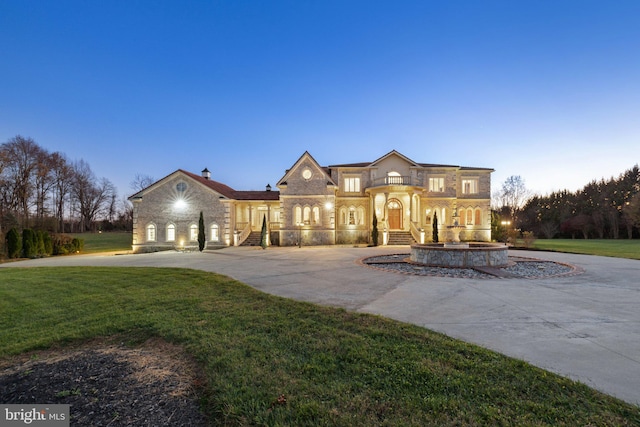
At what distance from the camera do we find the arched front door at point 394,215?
2816 cm

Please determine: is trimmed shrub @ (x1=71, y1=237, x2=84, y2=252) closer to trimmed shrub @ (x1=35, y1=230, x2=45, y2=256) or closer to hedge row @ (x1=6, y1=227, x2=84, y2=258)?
hedge row @ (x1=6, y1=227, x2=84, y2=258)

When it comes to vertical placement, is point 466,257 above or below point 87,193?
below

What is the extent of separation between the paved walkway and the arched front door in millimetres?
17403

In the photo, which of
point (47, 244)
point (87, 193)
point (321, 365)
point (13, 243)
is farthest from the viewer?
point (87, 193)

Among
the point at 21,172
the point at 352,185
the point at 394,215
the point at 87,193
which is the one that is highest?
the point at 21,172

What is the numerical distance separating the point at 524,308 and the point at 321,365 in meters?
5.42

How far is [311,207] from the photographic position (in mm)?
26641

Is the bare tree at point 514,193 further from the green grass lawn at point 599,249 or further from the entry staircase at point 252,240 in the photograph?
the entry staircase at point 252,240

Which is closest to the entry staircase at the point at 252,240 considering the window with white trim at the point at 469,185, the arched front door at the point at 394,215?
the arched front door at the point at 394,215

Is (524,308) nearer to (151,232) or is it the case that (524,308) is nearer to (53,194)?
(151,232)

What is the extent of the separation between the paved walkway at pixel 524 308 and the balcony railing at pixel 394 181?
17.1m

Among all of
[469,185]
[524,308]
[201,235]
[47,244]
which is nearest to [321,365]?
[524,308]

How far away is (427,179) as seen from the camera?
2944 cm

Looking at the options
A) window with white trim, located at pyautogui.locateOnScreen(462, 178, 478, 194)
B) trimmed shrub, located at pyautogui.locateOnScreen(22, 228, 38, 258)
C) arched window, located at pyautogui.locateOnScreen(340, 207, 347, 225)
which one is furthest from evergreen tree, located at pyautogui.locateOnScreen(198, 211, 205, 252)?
window with white trim, located at pyautogui.locateOnScreen(462, 178, 478, 194)
